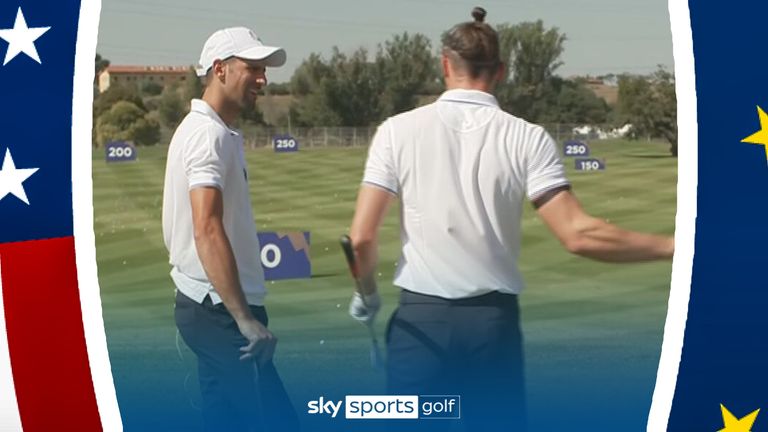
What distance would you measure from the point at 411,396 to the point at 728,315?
105 cm

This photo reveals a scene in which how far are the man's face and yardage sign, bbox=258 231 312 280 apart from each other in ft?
1.46

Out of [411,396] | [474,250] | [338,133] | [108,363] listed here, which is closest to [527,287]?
[474,250]

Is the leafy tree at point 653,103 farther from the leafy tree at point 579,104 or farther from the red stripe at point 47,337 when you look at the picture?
the red stripe at point 47,337

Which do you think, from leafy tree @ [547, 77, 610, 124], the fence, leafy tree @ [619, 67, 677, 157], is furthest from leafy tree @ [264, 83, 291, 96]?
leafy tree @ [619, 67, 677, 157]

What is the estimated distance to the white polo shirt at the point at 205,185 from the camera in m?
4.32

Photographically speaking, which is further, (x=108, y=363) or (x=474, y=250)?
(x=108, y=363)

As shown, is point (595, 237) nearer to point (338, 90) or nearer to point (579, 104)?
point (579, 104)

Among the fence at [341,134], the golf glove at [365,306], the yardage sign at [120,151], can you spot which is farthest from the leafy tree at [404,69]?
the yardage sign at [120,151]

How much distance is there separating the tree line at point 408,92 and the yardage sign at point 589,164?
5.2 inches

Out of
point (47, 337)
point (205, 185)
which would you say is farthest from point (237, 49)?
point (47, 337)

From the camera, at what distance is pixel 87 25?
14.6ft

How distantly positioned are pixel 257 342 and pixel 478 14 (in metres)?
1.27

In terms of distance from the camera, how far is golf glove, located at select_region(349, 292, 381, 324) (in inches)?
170

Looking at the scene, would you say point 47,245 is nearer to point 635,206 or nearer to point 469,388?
point 469,388
